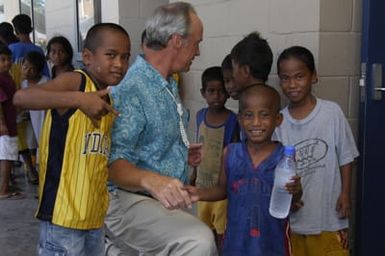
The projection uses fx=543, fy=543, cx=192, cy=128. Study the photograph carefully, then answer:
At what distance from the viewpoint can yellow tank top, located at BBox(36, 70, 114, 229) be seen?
262 cm

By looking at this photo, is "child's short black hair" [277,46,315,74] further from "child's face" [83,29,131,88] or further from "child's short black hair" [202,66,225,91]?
"child's face" [83,29,131,88]

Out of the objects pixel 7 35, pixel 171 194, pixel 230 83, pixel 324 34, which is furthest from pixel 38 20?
pixel 171 194

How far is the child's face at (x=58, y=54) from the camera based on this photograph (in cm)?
654

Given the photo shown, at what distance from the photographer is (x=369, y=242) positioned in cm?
355

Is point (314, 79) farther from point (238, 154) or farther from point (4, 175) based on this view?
point (4, 175)

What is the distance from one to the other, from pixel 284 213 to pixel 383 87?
49.8 inches

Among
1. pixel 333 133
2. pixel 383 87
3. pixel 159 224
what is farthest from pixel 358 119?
pixel 159 224

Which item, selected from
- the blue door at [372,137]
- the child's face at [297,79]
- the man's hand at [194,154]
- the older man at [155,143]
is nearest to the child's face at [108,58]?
the older man at [155,143]

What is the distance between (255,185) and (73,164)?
2.99 feet

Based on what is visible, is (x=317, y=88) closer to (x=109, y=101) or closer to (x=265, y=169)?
(x=265, y=169)

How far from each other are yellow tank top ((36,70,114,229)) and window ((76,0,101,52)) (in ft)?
15.1

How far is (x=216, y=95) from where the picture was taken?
12.5 ft

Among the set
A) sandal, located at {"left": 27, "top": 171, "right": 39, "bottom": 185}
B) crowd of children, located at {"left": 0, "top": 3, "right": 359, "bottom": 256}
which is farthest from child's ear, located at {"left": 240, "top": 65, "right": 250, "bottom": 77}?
sandal, located at {"left": 27, "top": 171, "right": 39, "bottom": 185}

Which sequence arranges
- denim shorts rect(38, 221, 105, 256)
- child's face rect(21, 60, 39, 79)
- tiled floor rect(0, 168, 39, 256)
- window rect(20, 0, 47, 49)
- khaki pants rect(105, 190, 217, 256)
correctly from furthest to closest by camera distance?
window rect(20, 0, 47, 49)
child's face rect(21, 60, 39, 79)
tiled floor rect(0, 168, 39, 256)
denim shorts rect(38, 221, 105, 256)
khaki pants rect(105, 190, 217, 256)
